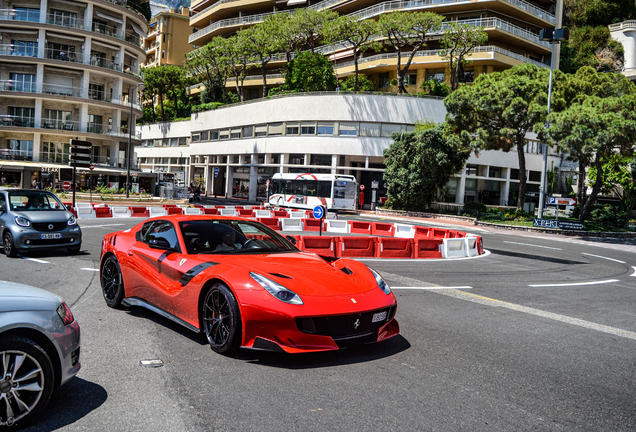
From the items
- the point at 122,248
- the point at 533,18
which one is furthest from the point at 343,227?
the point at 533,18

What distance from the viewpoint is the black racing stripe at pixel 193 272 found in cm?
552

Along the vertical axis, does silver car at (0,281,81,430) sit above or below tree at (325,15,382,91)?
below

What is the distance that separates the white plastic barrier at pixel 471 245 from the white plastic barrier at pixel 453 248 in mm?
112

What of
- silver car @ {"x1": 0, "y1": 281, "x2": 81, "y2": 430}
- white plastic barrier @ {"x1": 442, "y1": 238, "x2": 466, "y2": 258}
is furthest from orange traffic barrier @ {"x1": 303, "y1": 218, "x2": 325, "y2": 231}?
silver car @ {"x1": 0, "y1": 281, "x2": 81, "y2": 430}

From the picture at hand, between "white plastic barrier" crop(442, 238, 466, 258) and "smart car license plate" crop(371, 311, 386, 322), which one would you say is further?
"white plastic barrier" crop(442, 238, 466, 258)

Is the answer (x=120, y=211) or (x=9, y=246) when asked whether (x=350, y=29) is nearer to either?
(x=120, y=211)

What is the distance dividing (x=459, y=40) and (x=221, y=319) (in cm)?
4798

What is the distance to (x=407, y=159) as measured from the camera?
41875 mm

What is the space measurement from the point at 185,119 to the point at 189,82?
8268mm

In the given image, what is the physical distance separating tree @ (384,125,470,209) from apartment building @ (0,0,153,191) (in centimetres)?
2664

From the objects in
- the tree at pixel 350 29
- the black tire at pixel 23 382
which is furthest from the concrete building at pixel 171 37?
the black tire at pixel 23 382

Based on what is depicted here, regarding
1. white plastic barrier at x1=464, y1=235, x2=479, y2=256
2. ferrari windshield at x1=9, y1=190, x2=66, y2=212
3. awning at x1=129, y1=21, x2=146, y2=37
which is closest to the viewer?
ferrari windshield at x1=9, y1=190, x2=66, y2=212

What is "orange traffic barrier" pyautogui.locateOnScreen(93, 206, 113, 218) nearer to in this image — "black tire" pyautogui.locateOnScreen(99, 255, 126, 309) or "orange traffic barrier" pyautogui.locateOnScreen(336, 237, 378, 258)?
"orange traffic barrier" pyautogui.locateOnScreen(336, 237, 378, 258)

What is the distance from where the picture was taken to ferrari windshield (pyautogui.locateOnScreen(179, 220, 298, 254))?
6.10m
